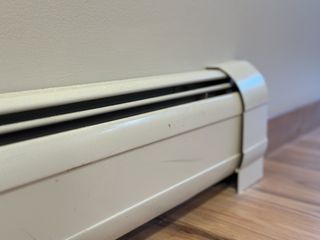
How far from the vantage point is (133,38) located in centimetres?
66

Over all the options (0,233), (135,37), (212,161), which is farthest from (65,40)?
(212,161)

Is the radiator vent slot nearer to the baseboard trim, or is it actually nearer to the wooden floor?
the wooden floor

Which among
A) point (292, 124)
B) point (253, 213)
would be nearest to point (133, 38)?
point (253, 213)

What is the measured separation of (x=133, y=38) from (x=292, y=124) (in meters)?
0.89

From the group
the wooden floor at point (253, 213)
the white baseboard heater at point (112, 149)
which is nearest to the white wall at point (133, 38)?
the white baseboard heater at point (112, 149)

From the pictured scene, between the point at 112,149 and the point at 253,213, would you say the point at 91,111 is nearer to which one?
the point at 112,149

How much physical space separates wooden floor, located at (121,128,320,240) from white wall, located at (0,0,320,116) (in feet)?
1.02

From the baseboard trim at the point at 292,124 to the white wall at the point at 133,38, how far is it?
0.06 m

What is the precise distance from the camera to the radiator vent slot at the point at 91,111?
45cm

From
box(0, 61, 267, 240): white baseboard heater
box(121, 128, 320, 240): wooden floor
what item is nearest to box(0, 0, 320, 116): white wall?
box(0, 61, 267, 240): white baseboard heater

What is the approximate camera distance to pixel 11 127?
418 mm

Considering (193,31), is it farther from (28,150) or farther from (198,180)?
(28,150)

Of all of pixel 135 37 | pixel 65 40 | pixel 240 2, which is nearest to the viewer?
pixel 65 40

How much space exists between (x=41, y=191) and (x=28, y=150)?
6cm
